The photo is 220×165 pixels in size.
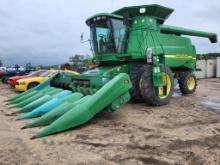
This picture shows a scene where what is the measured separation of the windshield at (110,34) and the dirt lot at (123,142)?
10.9ft

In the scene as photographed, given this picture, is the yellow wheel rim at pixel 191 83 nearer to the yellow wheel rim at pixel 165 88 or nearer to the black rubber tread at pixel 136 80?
the yellow wheel rim at pixel 165 88

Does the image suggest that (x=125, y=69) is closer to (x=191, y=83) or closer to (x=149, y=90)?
(x=149, y=90)

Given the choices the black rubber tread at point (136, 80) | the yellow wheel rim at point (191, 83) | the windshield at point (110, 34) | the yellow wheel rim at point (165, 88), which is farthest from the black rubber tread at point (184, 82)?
the black rubber tread at point (136, 80)

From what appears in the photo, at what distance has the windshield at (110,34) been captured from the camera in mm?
10312

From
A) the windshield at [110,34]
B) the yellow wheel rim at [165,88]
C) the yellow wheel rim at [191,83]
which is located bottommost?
the yellow wheel rim at [191,83]

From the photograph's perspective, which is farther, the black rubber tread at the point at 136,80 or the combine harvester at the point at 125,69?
the black rubber tread at the point at 136,80

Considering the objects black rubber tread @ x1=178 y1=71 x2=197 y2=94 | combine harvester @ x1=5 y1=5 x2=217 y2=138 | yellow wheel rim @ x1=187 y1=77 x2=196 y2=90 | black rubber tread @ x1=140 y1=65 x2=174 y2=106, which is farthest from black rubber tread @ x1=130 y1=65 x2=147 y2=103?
yellow wheel rim @ x1=187 y1=77 x2=196 y2=90

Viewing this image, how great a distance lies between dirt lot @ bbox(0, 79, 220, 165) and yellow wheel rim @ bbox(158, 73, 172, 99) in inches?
65.5

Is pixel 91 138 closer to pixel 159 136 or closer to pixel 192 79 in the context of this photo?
pixel 159 136

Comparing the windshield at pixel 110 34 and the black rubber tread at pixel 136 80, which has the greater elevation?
the windshield at pixel 110 34

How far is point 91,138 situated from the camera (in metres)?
5.67

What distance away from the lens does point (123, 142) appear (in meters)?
5.41

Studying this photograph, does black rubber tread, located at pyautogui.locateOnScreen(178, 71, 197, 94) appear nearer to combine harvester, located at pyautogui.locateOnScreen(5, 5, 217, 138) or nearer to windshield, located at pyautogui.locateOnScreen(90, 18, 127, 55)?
combine harvester, located at pyautogui.locateOnScreen(5, 5, 217, 138)

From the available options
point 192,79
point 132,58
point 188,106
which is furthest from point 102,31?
point 192,79
